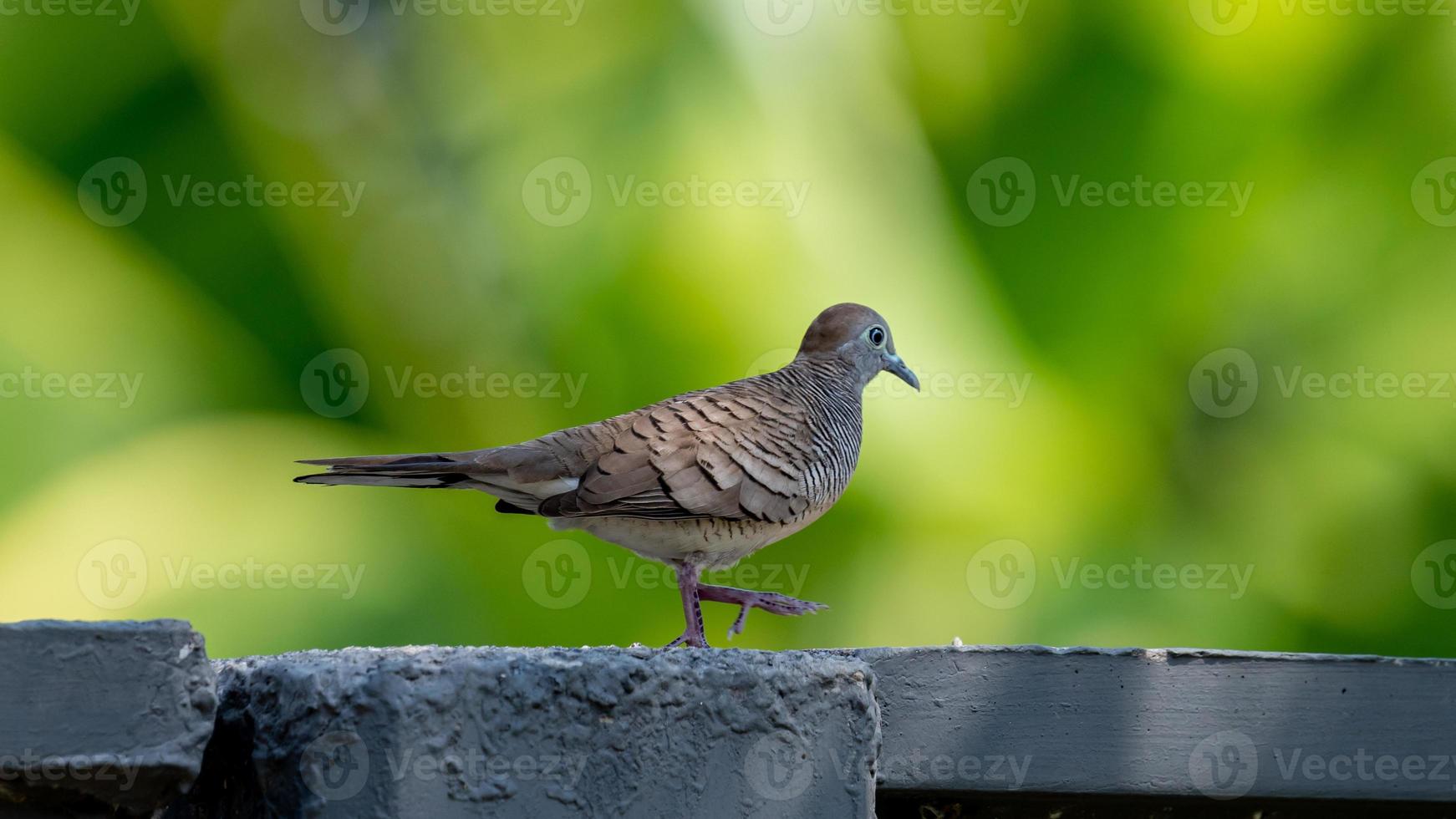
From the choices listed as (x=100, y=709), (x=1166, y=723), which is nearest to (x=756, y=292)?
(x=1166, y=723)

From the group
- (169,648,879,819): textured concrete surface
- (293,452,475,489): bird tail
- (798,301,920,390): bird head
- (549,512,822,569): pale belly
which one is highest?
(798,301,920,390): bird head

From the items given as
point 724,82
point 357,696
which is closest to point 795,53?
point 724,82

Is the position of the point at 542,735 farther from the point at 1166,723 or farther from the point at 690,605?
the point at 690,605

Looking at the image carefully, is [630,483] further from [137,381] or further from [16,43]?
[16,43]

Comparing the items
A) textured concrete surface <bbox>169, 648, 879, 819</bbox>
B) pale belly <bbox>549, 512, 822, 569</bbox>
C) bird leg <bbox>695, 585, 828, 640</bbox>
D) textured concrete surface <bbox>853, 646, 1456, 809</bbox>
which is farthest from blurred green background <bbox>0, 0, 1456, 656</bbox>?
textured concrete surface <bbox>169, 648, 879, 819</bbox>

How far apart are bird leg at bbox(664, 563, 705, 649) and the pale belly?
1.2 inches

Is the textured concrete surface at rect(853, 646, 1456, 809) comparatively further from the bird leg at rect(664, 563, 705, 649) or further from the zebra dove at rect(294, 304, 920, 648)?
the bird leg at rect(664, 563, 705, 649)

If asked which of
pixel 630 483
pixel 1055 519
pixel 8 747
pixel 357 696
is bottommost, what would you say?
pixel 8 747

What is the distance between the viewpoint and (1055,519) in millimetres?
7066

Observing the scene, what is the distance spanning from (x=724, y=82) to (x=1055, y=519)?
284cm

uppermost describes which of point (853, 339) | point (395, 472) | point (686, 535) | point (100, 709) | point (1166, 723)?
point (853, 339)

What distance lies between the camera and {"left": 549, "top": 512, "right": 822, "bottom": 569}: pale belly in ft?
13.1

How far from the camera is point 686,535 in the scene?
4.02m

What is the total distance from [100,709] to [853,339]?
3.30 m
